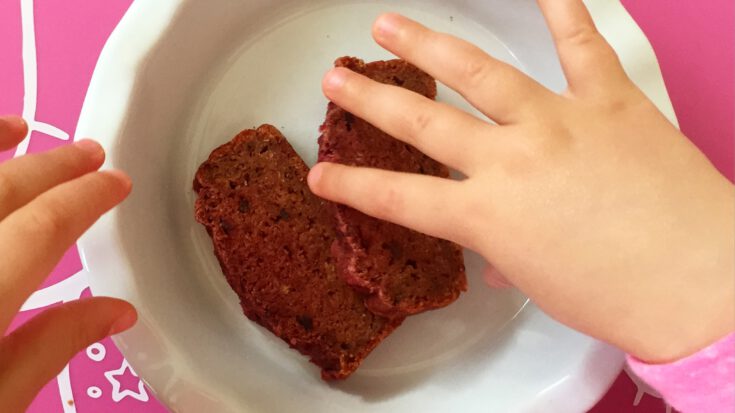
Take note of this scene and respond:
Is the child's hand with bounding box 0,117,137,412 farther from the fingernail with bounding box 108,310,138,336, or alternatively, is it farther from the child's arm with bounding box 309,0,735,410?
the child's arm with bounding box 309,0,735,410

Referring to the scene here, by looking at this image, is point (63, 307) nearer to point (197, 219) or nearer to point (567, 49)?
point (197, 219)

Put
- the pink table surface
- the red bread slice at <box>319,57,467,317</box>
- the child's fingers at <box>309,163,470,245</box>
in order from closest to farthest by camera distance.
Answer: the child's fingers at <box>309,163,470,245</box> → the red bread slice at <box>319,57,467,317</box> → the pink table surface

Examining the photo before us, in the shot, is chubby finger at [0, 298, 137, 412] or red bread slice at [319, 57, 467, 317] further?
red bread slice at [319, 57, 467, 317]

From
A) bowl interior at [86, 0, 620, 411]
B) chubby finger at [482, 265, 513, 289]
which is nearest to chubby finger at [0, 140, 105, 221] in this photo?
bowl interior at [86, 0, 620, 411]

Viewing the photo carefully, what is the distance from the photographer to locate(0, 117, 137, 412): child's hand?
1.95 feet

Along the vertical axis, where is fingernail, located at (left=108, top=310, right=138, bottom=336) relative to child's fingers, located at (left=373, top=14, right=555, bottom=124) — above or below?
below

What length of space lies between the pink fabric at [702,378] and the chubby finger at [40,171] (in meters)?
0.64

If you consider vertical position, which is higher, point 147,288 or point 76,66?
point 76,66

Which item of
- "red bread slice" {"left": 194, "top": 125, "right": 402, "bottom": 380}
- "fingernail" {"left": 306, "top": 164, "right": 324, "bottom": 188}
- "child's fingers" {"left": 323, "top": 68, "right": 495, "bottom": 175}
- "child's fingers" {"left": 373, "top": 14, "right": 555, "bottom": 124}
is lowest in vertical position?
"red bread slice" {"left": 194, "top": 125, "right": 402, "bottom": 380}

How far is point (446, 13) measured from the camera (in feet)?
3.48

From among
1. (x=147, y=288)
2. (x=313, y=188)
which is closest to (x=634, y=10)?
(x=313, y=188)

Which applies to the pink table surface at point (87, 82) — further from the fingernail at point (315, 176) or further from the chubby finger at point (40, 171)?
the fingernail at point (315, 176)

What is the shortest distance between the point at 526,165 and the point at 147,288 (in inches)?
19.0

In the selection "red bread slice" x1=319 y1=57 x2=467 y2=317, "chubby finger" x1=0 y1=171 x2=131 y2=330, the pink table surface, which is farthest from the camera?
the pink table surface
